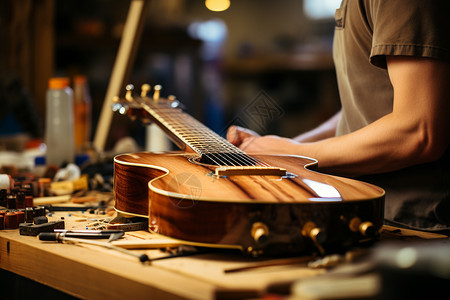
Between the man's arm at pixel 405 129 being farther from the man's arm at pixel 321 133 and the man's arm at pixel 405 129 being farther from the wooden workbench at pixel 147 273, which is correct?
the man's arm at pixel 321 133

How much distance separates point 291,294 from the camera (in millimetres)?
593

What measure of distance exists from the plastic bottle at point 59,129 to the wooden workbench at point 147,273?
77 centimetres

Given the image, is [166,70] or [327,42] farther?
[327,42]

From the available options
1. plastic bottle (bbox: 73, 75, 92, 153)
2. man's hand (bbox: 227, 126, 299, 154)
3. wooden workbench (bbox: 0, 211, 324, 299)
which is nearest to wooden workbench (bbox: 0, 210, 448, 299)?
wooden workbench (bbox: 0, 211, 324, 299)

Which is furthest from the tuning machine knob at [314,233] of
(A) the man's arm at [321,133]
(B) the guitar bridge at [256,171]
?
(A) the man's arm at [321,133]

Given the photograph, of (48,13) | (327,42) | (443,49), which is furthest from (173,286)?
→ (327,42)

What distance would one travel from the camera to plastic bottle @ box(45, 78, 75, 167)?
164cm

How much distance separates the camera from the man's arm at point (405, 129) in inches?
36.8

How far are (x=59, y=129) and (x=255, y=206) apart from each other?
110 centimetres

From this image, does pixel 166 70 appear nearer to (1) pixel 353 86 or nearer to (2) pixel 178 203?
(1) pixel 353 86

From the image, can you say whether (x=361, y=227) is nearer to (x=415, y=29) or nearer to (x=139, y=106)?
(x=415, y=29)

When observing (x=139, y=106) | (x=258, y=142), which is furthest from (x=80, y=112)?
(x=258, y=142)

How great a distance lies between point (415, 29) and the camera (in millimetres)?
946

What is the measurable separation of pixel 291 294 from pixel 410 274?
17 centimetres
